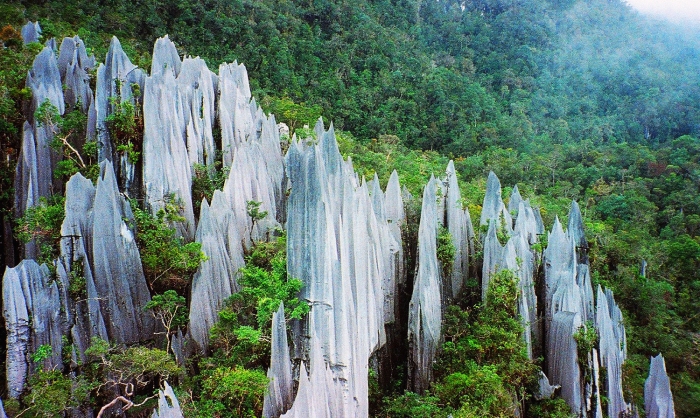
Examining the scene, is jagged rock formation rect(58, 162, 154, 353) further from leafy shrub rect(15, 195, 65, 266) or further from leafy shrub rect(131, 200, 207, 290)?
leafy shrub rect(15, 195, 65, 266)

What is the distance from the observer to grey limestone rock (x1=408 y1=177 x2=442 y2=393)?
1323 centimetres

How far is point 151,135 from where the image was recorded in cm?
1392

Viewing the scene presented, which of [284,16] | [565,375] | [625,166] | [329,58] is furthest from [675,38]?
[565,375]

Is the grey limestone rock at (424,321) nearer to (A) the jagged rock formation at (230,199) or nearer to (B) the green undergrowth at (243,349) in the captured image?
(B) the green undergrowth at (243,349)

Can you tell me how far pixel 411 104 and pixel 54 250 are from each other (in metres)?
28.2

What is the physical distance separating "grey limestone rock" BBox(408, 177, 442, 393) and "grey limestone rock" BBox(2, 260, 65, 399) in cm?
942

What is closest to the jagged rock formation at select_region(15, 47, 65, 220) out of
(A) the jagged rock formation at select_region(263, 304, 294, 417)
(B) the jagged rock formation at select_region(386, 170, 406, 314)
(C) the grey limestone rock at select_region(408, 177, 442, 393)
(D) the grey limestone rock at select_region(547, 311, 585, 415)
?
(A) the jagged rock formation at select_region(263, 304, 294, 417)

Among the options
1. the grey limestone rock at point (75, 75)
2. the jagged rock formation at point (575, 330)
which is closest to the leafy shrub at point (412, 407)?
the jagged rock formation at point (575, 330)

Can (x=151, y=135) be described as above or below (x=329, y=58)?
below

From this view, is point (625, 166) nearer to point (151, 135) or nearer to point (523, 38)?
point (523, 38)

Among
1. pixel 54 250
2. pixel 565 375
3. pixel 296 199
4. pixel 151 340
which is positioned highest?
pixel 296 199

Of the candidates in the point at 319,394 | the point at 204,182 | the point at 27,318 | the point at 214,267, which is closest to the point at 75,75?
the point at 204,182

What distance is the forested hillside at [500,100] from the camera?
61.0ft

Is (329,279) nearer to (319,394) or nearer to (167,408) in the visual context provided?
(319,394)
